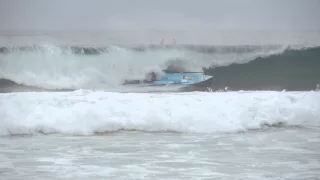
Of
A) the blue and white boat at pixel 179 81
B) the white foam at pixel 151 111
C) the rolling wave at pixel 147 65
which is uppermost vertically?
the rolling wave at pixel 147 65

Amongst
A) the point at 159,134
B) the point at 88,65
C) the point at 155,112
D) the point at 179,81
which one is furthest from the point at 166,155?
the point at 88,65

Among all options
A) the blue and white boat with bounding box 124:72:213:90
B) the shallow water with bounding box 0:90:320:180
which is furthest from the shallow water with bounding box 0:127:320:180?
the blue and white boat with bounding box 124:72:213:90

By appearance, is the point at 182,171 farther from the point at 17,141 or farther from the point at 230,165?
the point at 17,141

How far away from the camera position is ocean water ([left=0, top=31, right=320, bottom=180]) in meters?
1.96

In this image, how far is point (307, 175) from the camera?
6.39 ft

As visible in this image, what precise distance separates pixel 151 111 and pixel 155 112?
2 centimetres

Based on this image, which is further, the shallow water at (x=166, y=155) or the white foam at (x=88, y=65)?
the white foam at (x=88, y=65)

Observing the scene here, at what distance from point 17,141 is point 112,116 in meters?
0.52

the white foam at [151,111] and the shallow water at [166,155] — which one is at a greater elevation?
the white foam at [151,111]

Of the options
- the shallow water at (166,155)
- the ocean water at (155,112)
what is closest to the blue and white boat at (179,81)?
the ocean water at (155,112)

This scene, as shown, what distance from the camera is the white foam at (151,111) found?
2.03 metres

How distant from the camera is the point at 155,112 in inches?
80.0

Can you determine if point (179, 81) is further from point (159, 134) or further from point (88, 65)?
point (88, 65)

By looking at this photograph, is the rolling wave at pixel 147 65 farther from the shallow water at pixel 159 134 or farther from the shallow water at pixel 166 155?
the shallow water at pixel 166 155
